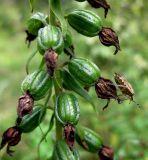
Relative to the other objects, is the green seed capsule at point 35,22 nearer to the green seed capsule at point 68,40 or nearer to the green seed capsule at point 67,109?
the green seed capsule at point 68,40

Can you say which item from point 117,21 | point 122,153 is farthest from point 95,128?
point 117,21

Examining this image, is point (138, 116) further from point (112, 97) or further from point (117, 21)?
point (112, 97)

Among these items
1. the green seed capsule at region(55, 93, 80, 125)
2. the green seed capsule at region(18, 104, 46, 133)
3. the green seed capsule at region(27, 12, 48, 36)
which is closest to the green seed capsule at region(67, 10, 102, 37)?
the green seed capsule at region(27, 12, 48, 36)

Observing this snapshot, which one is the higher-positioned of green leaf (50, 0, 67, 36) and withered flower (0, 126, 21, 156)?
green leaf (50, 0, 67, 36)

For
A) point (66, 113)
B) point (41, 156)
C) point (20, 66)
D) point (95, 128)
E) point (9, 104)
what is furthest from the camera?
point (20, 66)

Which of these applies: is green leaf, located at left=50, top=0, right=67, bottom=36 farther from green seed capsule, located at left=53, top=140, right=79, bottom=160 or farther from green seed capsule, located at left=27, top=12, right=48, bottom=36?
green seed capsule, located at left=53, top=140, right=79, bottom=160
